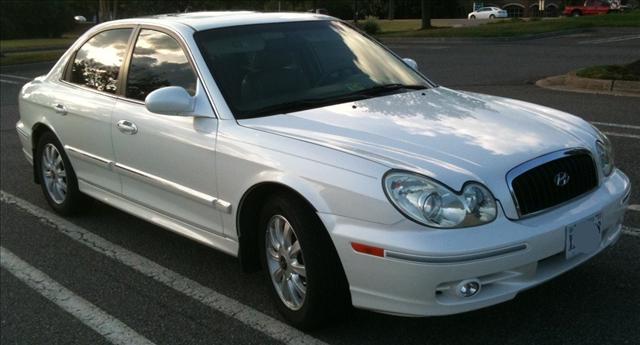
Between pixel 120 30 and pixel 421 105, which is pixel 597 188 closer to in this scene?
pixel 421 105

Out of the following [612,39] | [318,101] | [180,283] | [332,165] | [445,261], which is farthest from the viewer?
[612,39]

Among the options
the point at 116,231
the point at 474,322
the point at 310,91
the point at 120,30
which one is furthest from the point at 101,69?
the point at 474,322

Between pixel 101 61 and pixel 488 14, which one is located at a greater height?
pixel 488 14

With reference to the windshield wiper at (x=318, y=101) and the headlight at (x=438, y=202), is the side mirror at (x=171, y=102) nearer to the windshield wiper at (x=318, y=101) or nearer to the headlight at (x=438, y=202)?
the windshield wiper at (x=318, y=101)

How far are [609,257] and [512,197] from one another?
144cm

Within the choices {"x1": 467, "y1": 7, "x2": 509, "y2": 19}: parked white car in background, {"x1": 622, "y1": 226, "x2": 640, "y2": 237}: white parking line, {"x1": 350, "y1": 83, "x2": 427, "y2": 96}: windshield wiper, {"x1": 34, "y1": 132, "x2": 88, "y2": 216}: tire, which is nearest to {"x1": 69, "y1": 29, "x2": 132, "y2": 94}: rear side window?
{"x1": 34, "y1": 132, "x2": 88, "y2": 216}: tire

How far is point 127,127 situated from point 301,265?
1786mm

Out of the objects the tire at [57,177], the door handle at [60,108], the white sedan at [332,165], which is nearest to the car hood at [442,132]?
the white sedan at [332,165]

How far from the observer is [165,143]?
4172 millimetres

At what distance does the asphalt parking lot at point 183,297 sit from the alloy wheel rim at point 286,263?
186mm

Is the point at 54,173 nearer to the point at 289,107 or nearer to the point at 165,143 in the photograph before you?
the point at 165,143

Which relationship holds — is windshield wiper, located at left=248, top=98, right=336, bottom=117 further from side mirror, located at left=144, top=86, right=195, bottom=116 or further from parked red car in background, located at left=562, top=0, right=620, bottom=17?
parked red car in background, located at left=562, top=0, right=620, bottom=17

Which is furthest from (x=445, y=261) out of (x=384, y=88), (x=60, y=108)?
(x=60, y=108)

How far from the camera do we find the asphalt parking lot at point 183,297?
3402mm
